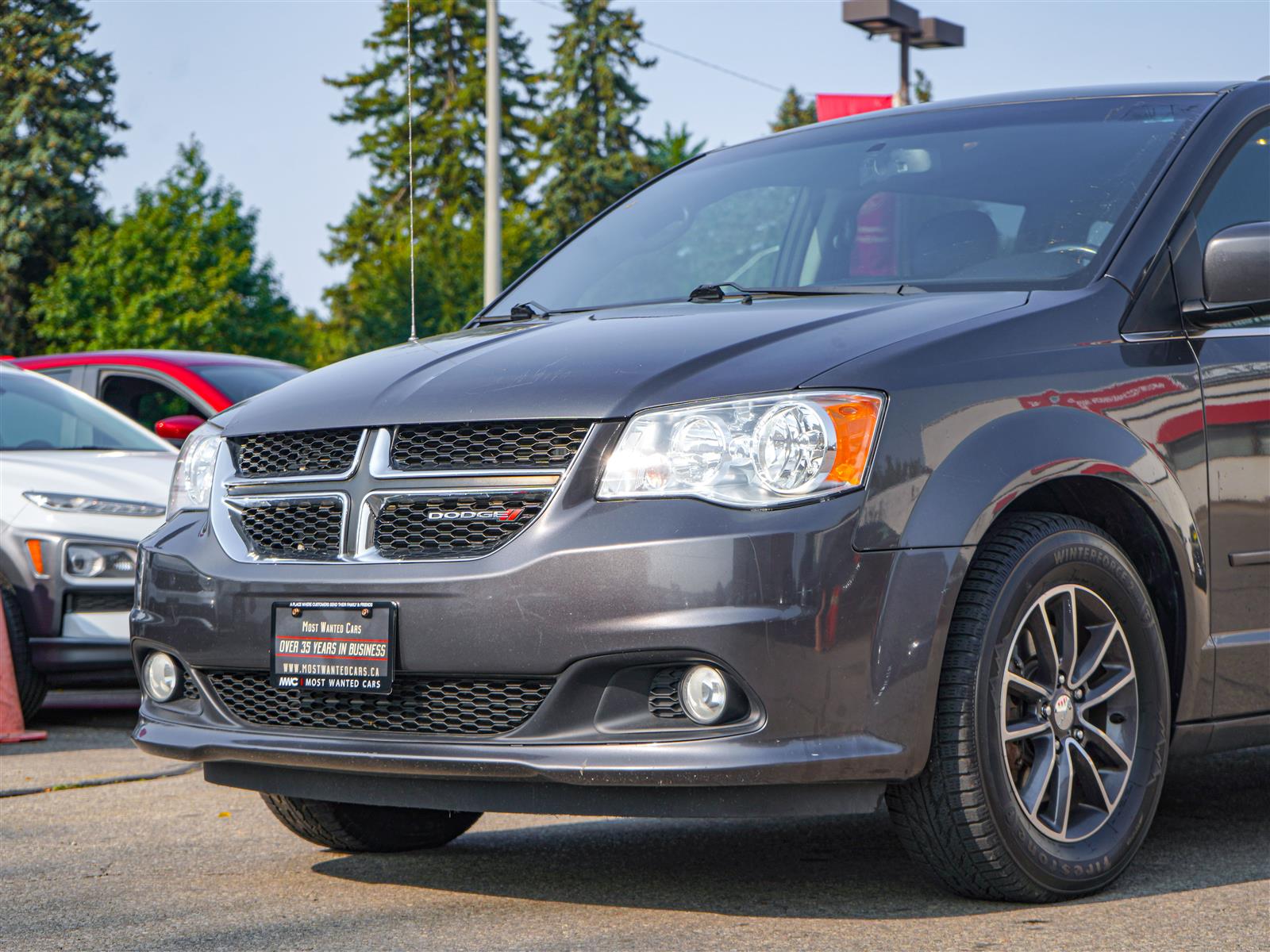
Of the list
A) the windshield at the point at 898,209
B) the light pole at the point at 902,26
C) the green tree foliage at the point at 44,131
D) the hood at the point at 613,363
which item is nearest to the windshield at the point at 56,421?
the windshield at the point at 898,209

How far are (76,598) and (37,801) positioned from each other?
209cm

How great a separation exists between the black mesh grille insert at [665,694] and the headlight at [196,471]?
1245 millimetres

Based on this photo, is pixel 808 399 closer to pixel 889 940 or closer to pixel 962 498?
pixel 962 498

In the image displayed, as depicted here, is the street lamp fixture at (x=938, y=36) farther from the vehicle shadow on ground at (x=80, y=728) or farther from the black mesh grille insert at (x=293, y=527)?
the black mesh grille insert at (x=293, y=527)

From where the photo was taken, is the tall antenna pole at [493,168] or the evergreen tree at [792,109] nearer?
the tall antenna pole at [493,168]

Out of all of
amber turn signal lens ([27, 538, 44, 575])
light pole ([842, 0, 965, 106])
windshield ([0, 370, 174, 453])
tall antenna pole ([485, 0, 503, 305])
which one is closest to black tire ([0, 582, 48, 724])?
amber turn signal lens ([27, 538, 44, 575])

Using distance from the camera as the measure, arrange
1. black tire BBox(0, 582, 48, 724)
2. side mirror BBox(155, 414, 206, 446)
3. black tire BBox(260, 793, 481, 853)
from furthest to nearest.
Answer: side mirror BBox(155, 414, 206, 446) < black tire BBox(0, 582, 48, 724) < black tire BBox(260, 793, 481, 853)

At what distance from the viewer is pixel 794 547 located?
3482 mm

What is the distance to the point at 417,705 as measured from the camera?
383 cm

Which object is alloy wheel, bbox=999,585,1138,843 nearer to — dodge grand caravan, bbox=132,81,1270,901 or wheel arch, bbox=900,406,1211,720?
dodge grand caravan, bbox=132,81,1270,901

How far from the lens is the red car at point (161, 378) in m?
10.0

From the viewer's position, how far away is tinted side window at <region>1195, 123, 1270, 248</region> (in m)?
4.58

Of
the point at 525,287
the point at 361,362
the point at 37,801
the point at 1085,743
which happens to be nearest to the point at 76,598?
the point at 37,801

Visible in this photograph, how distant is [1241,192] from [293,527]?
2552 mm
